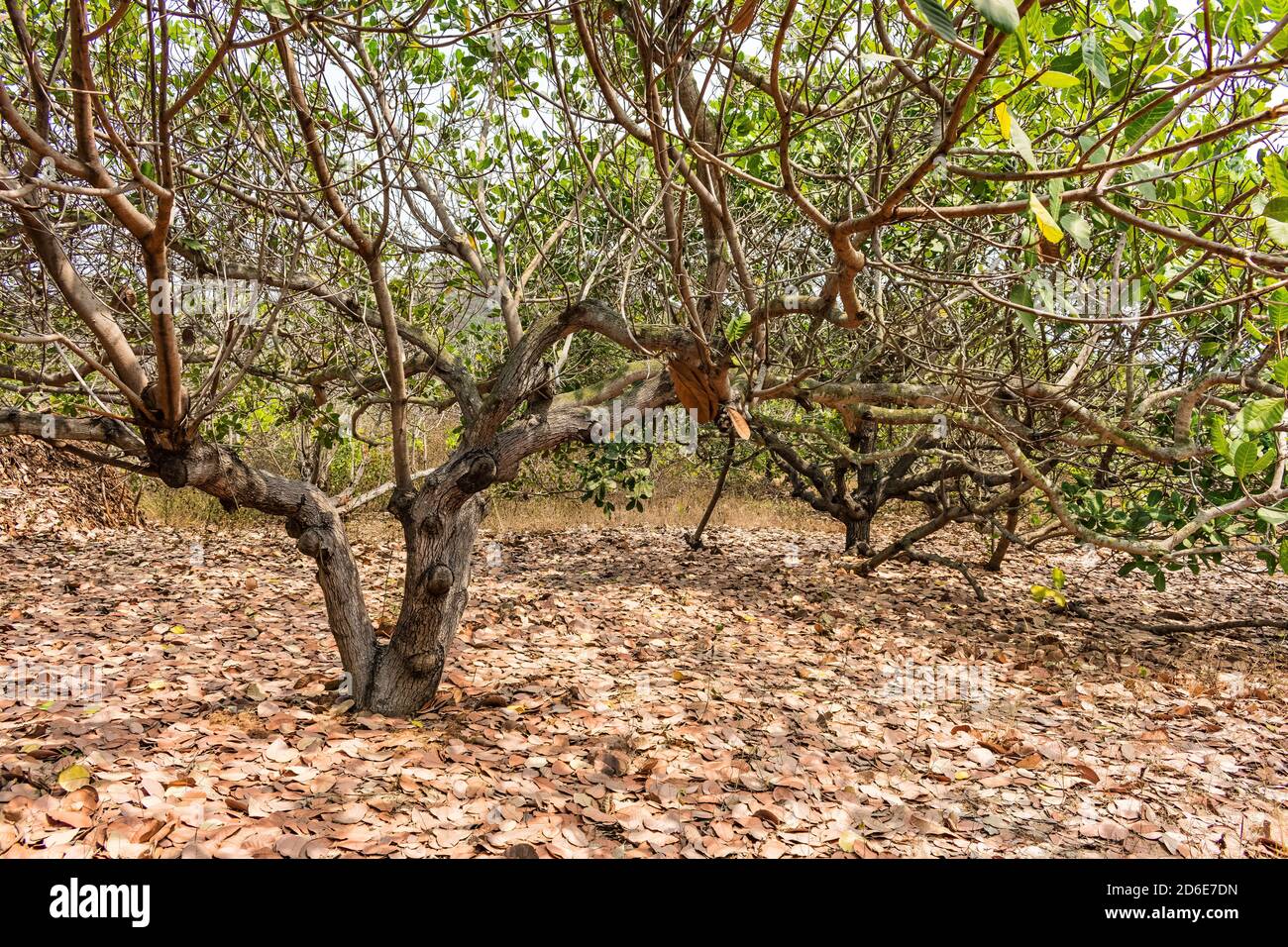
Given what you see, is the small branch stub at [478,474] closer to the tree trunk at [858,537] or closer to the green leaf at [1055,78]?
the green leaf at [1055,78]

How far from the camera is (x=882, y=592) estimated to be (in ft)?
23.3

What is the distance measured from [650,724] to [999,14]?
3.44 meters

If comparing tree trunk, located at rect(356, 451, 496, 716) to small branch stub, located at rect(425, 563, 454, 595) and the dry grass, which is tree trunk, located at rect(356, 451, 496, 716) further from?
the dry grass

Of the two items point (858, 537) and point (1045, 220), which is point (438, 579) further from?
point (858, 537)

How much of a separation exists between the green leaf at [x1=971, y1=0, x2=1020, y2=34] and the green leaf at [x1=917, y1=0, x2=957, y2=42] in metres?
0.07

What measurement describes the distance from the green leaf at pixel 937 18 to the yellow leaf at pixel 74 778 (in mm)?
3352

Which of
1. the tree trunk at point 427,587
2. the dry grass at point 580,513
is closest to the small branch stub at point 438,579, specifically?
the tree trunk at point 427,587

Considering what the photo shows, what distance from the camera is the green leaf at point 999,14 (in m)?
1.11

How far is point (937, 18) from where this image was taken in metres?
1.19

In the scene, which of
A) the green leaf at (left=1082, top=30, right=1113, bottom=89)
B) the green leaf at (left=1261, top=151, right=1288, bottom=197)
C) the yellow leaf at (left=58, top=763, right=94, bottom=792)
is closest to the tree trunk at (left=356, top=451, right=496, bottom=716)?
the yellow leaf at (left=58, top=763, right=94, bottom=792)

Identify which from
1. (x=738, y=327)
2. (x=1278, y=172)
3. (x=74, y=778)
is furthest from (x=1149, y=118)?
(x=74, y=778)

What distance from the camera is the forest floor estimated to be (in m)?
2.91
